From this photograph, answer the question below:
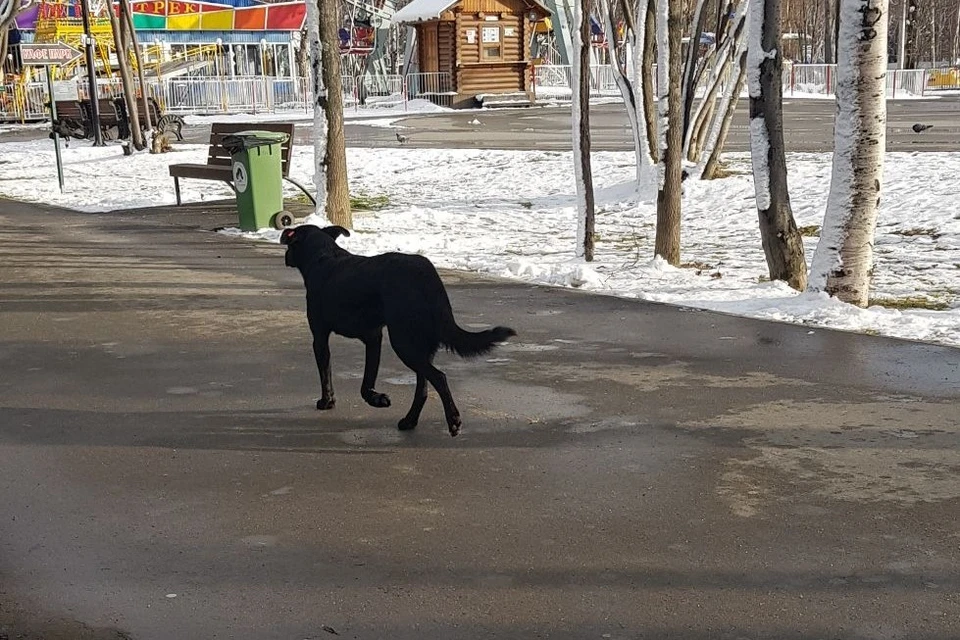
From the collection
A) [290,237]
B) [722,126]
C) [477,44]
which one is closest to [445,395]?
[290,237]

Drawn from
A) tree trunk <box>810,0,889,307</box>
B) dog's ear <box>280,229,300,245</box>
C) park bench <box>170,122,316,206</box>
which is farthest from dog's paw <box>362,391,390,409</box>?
A: park bench <box>170,122,316,206</box>

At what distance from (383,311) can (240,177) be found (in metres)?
8.17

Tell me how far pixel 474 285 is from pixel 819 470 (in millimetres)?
5080

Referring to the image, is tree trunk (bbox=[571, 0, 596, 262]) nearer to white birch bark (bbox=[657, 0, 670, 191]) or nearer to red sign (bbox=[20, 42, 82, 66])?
white birch bark (bbox=[657, 0, 670, 191])

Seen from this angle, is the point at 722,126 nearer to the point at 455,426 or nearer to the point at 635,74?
the point at 635,74

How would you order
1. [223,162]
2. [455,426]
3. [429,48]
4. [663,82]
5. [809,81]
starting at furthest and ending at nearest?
1. [809,81]
2. [429,48]
3. [223,162]
4. [663,82]
5. [455,426]

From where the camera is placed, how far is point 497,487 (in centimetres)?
493

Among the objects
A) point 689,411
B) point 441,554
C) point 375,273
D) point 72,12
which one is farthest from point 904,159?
point 72,12

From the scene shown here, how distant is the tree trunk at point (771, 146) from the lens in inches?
351

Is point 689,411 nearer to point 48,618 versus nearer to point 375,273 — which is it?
point 375,273

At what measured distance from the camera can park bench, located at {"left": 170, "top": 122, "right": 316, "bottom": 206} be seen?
47.3 feet

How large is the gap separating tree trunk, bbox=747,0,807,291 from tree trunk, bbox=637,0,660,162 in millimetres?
4711

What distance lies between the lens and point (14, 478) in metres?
5.20

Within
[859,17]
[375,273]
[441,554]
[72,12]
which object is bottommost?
[441,554]
